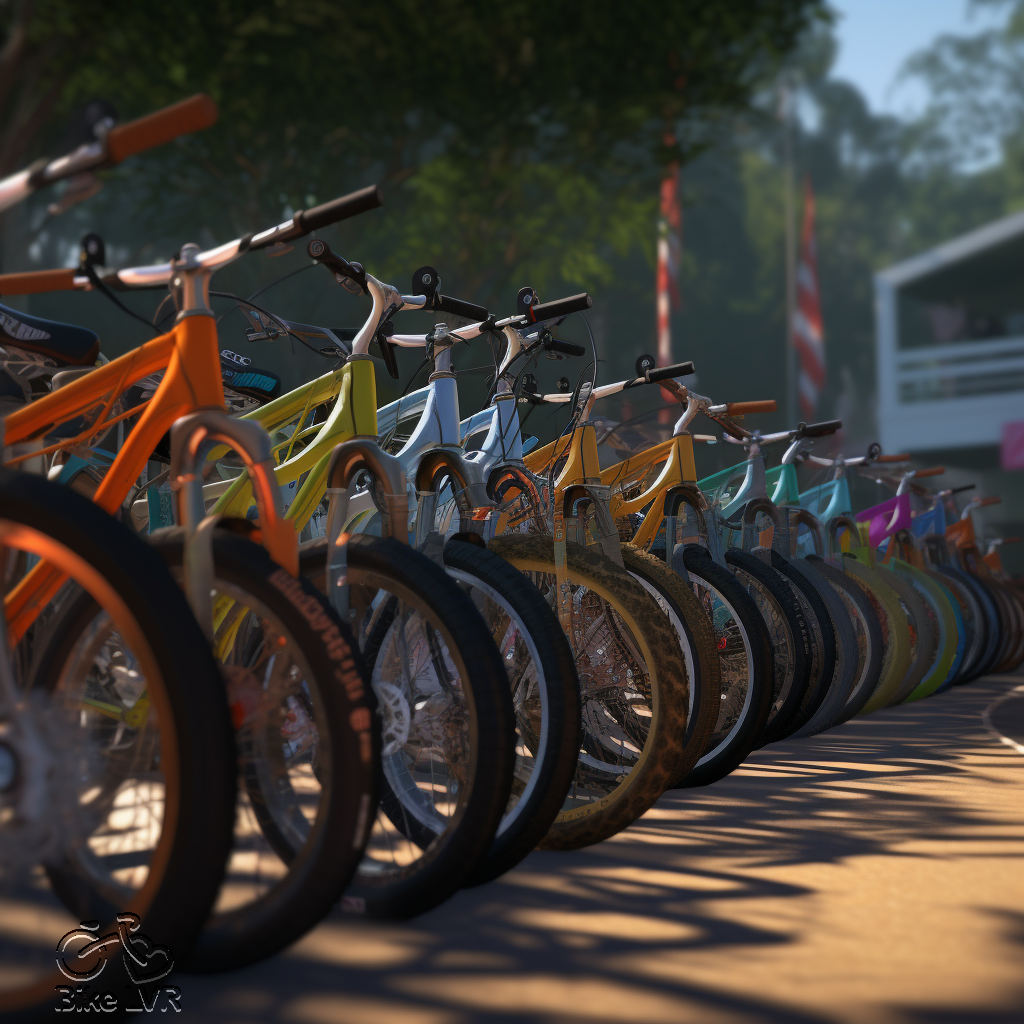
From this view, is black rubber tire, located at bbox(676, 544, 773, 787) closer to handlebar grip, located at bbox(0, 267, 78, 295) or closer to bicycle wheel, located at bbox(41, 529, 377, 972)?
bicycle wheel, located at bbox(41, 529, 377, 972)

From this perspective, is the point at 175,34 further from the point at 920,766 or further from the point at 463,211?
the point at 920,766

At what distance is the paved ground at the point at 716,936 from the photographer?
2.22m

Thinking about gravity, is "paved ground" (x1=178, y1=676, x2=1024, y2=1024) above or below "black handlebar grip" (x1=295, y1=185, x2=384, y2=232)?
below

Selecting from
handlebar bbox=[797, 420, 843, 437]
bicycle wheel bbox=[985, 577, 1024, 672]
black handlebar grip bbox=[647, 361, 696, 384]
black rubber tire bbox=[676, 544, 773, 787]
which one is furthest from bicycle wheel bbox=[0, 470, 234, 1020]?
bicycle wheel bbox=[985, 577, 1024, 672]

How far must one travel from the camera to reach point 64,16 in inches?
475

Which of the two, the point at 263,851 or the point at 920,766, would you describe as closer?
the point at 263,851

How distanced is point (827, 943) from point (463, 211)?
1523cm

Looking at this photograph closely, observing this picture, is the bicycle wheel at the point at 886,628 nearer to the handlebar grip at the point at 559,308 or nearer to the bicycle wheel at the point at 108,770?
the handlebar grip at the point at 559,308

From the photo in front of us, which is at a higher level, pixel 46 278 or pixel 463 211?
pixel 463 211

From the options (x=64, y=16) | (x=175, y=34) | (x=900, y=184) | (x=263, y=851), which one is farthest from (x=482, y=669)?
(x=900, y=184)

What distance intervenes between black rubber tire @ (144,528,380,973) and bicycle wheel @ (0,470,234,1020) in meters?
0.27

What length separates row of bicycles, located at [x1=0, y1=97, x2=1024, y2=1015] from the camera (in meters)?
2.10

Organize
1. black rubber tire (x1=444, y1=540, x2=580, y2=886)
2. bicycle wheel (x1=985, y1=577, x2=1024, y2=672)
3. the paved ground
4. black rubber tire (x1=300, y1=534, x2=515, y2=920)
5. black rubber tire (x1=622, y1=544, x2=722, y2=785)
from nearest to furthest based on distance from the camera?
the paved ground → black rubber tire (x1=300, y1=534, x2=515, y2=920) → black rubber tire (x1=444, y1=540, x2=580, y2=886) → black rubber tire (x1=622, y1=544, x2=722, y2=785) → bicycle wheel (x1=985, y1=577, x2=1024, y2=672)

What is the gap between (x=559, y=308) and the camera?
3861 mm
